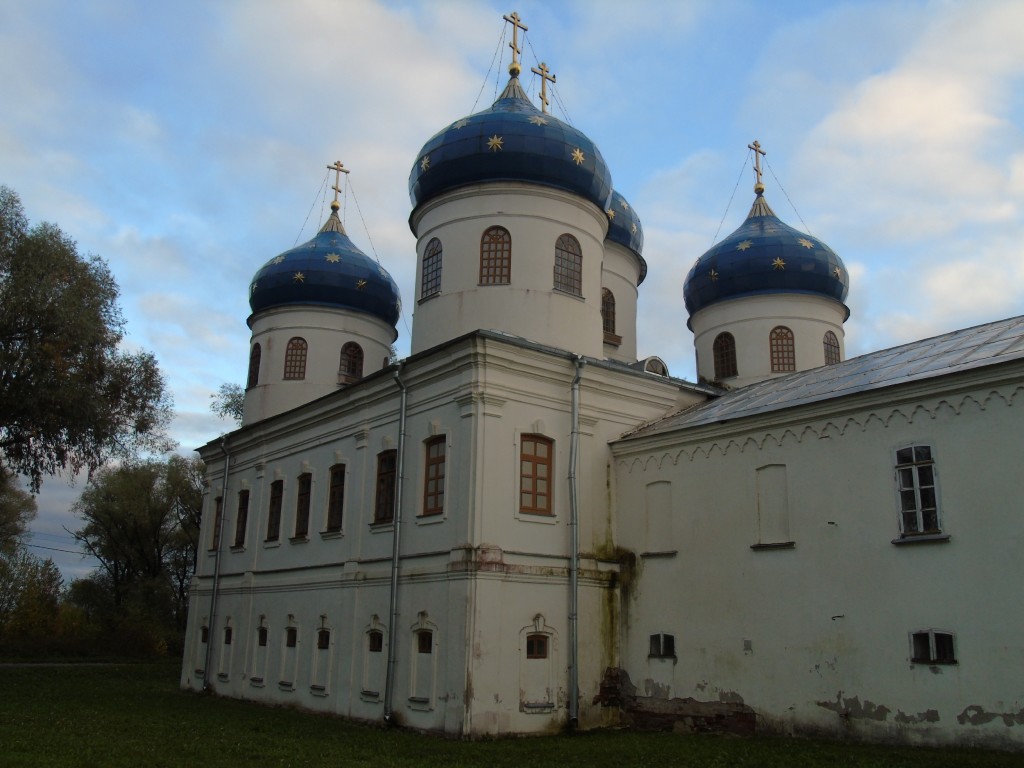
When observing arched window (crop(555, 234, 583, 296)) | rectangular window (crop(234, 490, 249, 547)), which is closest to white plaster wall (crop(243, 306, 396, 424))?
rectangular window (crop(234, 490, 249, 547))

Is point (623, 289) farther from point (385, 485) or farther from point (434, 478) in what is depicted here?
point (434, 478)

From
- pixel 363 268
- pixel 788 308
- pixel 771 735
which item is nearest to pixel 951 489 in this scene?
pixel 771 735

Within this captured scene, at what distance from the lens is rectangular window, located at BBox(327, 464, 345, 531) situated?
1730 cm

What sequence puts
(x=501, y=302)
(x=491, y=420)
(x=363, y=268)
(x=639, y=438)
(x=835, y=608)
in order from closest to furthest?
(x=835, y=608) < (x=491, y=420) < (x=639, y=438) < (x=501, y=302) < (x=363, y=268)

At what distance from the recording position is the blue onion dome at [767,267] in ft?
70.4

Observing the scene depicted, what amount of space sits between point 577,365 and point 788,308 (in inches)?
327

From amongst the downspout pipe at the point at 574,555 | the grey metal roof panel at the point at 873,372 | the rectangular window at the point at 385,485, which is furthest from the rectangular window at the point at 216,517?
the grey metal roof panel at the point at 873,372

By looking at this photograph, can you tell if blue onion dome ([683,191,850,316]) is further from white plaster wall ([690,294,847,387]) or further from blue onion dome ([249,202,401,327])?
blue onion dome ([249,202,401,327])

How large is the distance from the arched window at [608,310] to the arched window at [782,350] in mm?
3684

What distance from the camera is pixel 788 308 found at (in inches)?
845

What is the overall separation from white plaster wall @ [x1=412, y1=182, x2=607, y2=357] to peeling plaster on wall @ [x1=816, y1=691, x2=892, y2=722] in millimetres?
→ 7521

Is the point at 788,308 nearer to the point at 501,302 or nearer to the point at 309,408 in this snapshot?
the point at 501,302

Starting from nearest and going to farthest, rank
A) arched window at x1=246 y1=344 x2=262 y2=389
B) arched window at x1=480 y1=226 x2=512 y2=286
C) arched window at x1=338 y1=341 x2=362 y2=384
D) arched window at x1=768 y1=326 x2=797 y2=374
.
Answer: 1. arched window at x1=480 y1=226 x2=512 y2=286
2. arched window at x1=768 y1=326 x2=797 y2=374
3. arched window at x1=338 y1=341 x2=362 y2=384
4. arched window at x1=246 y1=344 x2=262 y2=389

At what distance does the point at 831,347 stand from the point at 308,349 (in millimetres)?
12631
